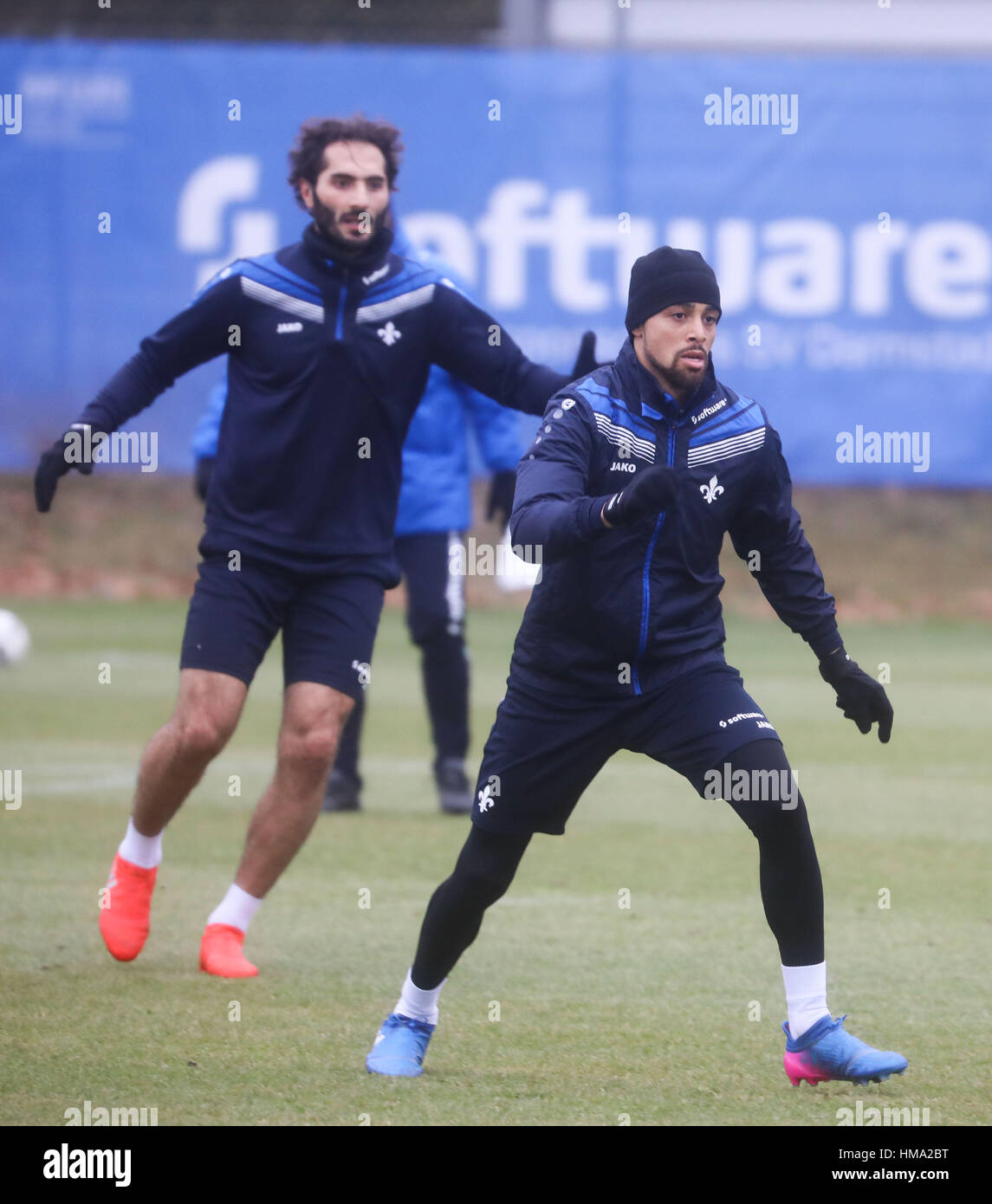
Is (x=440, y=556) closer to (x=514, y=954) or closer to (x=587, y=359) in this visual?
(x=514, y=954)

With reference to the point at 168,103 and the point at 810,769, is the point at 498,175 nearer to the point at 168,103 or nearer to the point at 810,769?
the point at 168,103

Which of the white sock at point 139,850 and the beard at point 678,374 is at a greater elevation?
the beard at point 678,374

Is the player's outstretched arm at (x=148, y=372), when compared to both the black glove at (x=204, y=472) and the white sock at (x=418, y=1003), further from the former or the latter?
the black glove at (x=204, y=472)

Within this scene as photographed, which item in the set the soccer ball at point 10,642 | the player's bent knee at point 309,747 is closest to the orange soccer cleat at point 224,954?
the player's bent knee at point 309,747

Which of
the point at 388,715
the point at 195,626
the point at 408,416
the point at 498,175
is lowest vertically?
the point at 388,715

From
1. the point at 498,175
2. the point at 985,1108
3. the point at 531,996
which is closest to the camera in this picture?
the point at 985,1108

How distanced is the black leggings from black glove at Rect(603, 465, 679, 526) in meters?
0.65

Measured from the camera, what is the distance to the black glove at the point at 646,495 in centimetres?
390

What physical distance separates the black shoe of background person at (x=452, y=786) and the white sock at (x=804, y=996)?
3.99 meters

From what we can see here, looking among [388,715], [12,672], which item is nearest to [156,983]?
[388,715]

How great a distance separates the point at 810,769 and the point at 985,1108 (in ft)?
17.9

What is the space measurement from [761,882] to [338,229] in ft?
7.22
